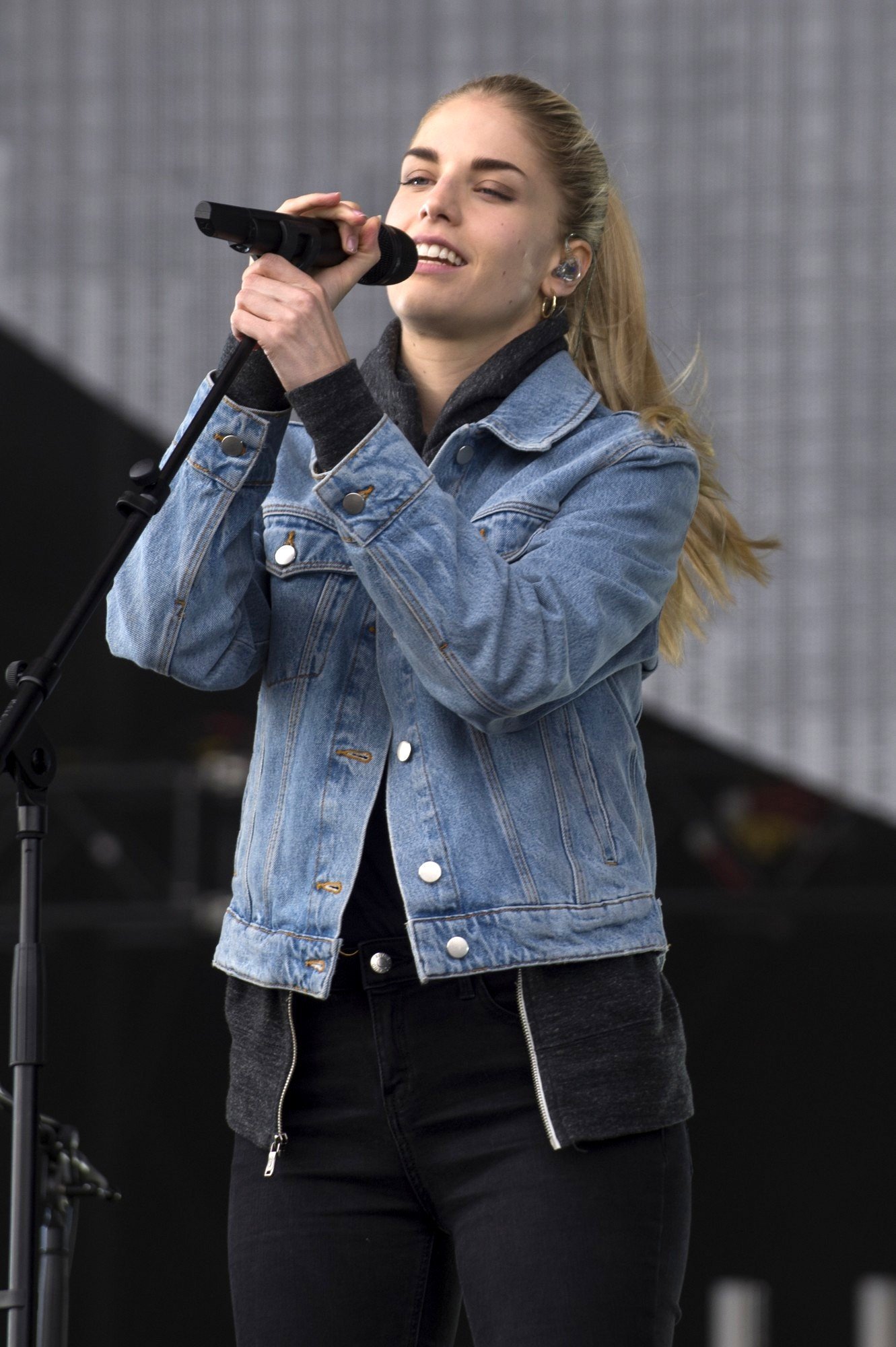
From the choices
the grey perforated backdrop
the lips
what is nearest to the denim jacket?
the lips

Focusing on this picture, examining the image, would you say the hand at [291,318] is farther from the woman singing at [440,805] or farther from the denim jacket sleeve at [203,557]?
the denim jacket sleeve at [203,557]

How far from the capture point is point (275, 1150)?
1.14 metres

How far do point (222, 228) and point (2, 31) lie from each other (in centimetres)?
256

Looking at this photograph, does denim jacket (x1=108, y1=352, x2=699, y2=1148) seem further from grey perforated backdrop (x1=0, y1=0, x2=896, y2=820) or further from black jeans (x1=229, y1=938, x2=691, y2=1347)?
grey perforated backdrop (x1=0, y1=0, x2=896, y2=820)

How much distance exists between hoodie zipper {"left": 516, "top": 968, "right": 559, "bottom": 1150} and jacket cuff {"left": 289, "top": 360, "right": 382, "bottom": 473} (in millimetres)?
368

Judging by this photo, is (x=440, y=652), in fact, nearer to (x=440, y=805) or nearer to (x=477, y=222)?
(x=440, y=805)

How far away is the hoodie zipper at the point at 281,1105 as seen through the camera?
1129 mm

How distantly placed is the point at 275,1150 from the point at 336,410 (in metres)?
0.51

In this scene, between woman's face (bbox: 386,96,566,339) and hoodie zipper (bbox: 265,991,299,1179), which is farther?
woman's face (bbox: 386,96,566,339)

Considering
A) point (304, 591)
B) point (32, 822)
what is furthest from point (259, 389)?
point (32, 822)

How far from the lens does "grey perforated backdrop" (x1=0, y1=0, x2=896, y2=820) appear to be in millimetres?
2926

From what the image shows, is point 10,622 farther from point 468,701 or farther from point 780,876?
point 468,701

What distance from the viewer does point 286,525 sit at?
1.24m

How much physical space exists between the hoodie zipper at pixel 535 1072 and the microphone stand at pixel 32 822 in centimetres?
31
